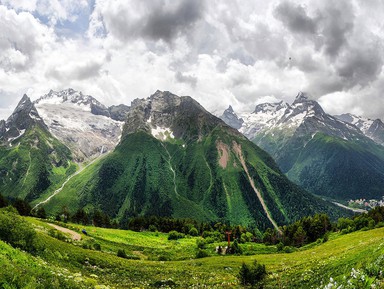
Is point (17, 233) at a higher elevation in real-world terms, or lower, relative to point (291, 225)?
higher

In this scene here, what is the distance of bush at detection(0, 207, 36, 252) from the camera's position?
34.7m

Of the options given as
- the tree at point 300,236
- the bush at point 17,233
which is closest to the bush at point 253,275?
the bush at point 17,233

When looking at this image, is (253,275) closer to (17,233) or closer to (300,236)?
(17,233)

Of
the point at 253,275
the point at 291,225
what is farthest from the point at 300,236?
the point at 253,275

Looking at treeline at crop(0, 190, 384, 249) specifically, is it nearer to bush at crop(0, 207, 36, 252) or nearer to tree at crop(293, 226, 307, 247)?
tree at crop(293, 226, 307, 247)

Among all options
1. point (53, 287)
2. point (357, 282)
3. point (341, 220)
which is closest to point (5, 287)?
point (53, 287)

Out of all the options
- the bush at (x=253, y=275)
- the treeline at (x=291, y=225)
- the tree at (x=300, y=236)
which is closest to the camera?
the bush at (x=253, y=275)

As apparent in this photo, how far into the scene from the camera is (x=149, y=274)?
44.9 metres

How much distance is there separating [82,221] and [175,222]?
48622mm

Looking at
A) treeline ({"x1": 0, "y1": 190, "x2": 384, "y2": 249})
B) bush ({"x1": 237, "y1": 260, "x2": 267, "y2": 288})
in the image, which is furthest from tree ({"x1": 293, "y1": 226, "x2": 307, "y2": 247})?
bush ({"x1": 237, "y1": 260, "x2": 267, "y2": 288})

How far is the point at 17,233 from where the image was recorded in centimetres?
3559

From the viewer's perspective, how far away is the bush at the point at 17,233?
3466 cm

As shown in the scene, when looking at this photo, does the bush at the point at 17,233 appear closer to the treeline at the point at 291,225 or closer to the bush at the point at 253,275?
the bush at the point at 253,275

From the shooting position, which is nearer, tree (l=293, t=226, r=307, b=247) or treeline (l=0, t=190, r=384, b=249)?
treeline (l=0, t=190, r=384, b=249)
